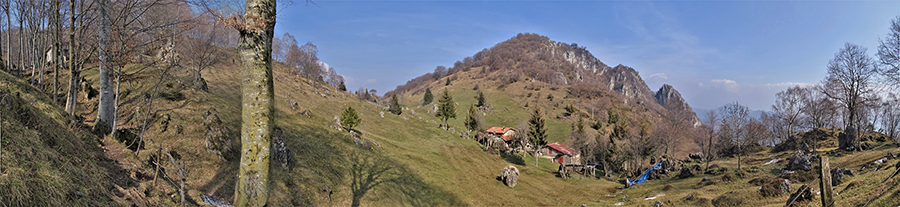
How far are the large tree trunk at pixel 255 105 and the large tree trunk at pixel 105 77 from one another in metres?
10.1

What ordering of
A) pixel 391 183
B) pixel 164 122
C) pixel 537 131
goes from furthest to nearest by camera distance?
pixel 537 131 → pixel 391 183 → pixel 164 122

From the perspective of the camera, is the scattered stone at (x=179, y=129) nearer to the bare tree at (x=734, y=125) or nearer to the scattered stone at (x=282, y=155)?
the scattered stone at (x=282, y=155)

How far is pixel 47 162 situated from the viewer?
5.51 m

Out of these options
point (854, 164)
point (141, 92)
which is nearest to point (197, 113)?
point (141, 92)

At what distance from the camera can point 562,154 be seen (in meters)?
53.9

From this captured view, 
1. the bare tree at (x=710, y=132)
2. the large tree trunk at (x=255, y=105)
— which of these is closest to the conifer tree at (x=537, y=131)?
the bare tree at (x=710, y=132)

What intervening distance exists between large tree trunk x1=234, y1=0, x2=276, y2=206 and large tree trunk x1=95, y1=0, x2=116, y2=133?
10.1m

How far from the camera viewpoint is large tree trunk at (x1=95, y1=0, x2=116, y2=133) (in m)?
11.6

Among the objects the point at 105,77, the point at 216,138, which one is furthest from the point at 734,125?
the point at 105,77

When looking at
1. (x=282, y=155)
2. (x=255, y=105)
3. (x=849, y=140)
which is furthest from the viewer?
(x=849, y=140)

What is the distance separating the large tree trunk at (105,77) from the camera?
11.6 m

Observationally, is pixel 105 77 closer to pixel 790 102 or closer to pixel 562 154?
pixel 562 154

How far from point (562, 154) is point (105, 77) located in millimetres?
53300

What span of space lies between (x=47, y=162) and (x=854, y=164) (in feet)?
124
